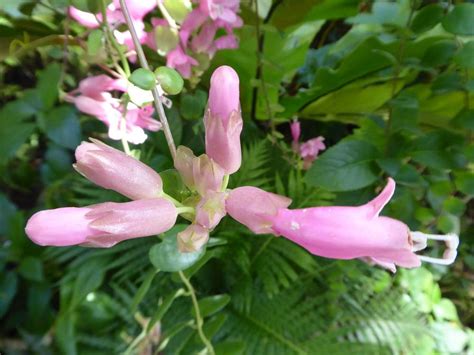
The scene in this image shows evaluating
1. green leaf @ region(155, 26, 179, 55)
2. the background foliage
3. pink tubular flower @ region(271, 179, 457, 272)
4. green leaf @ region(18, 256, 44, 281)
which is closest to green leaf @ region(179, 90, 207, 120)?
the background foliage

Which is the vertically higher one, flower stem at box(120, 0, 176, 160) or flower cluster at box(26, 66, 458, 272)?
flower stem at box(120, 0, 176, 160)

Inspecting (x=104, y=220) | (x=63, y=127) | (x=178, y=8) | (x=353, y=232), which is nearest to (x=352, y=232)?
(x=353, y=232)

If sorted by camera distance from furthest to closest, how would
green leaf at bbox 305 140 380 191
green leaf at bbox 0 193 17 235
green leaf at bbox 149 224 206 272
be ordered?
1. green leaf at bbox 0 193 17 235
2. green leaf at bbox 305 140 380 191
3. green leaf at bbox 149 224 206 272

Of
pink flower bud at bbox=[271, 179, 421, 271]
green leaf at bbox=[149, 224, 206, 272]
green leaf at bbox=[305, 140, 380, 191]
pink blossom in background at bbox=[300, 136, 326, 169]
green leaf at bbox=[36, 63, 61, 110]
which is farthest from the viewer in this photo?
green leaf at bbox=[36, 63, 61, 110]

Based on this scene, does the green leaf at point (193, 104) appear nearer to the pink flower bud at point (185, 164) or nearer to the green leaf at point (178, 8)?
the green leaf at point (178, 8)

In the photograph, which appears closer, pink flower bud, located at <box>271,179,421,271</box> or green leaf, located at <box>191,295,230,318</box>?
pink flower bud, located at <box>271,179,421,271</box>

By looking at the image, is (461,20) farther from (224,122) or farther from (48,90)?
(48,90)

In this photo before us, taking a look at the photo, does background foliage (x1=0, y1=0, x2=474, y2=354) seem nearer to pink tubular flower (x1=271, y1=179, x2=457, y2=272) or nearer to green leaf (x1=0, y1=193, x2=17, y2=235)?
green leaf (x1=0, y1=193, x2=17, y2=235)
